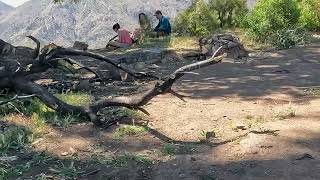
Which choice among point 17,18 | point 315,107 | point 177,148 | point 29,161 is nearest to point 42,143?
point 29,161

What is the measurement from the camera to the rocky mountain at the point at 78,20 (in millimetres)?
89575

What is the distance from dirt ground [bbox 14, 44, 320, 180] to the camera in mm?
3920

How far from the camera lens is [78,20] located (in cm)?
11175

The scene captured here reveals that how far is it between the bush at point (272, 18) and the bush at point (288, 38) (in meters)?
0.25

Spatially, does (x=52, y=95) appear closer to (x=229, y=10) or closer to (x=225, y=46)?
(x=225, y=46)

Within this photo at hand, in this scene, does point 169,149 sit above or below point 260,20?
below

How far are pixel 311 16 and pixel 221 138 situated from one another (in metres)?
8.61

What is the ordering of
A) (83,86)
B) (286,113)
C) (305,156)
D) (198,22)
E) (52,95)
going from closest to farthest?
(305,156), (286,113), (52,95), (83,86), (198,22)

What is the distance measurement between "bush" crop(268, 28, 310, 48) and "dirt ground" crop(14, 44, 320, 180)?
3.69 metres

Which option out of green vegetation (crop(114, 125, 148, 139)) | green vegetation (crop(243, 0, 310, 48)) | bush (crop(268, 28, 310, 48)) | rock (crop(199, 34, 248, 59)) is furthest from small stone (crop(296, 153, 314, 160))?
green vegetation (crop(243, 0, 310, 48))

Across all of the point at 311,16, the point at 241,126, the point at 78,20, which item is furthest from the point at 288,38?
the point at 78,20

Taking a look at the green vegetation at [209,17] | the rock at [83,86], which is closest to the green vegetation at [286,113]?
the rock at [83,86]

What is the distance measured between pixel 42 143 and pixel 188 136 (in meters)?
1.35

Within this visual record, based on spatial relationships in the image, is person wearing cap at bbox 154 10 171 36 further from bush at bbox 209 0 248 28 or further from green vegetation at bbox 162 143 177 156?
green vegetation at bbox 162 143 177 156
